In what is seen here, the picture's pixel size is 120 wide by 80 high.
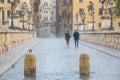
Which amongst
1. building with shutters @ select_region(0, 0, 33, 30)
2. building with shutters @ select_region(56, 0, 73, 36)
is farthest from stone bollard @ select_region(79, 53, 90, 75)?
building with shutters @ select_region(56, 0, 73, 36)

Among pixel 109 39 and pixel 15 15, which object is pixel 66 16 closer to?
pixel 15 15

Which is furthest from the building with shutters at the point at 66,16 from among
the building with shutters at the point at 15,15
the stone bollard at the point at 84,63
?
the stone bollard at the point at 84,63

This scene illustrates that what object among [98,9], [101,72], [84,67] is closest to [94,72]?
[101,72]

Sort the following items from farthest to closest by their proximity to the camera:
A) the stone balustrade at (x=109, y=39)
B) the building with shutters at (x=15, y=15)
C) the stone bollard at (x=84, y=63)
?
the building with shutters at (x=15, y=15) → the stone balustrade at (x=109, y=39) → the stone bollard at (x=84, y=63)

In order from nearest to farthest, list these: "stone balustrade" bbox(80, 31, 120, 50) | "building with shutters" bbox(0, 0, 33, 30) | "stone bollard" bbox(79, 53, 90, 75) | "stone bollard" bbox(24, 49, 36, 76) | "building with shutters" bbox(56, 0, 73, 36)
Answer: "stone bollard" bbox(24, 49, 36, 76) → "stone bollard" bbox(79, 53, 90, 75) → "stone balustrade" bbox(80, 31, 120, 50) → "building with shutters" bbox(0, 0, 33, 30) → "building with shutters" bbox(56, 0, 73, 36)

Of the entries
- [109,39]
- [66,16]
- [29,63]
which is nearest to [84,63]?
[29,63]

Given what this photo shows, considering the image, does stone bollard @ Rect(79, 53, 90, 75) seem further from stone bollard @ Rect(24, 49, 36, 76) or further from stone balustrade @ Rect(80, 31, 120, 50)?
stone balustrade @ Rect(80, 31, 120, 50)

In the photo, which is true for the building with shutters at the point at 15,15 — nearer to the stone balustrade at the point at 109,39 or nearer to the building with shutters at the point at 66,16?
the stone balustrade at the point at 109,39

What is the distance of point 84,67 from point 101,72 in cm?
158

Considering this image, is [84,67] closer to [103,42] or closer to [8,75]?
[8,75]

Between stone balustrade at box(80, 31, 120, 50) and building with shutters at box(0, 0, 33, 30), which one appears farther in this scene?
building with shutters at box(0, 0, 33, 30)

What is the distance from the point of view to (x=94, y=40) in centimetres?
6222

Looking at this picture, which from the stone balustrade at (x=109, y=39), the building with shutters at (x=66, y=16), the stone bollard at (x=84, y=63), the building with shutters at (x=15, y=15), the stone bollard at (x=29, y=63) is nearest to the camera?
the stone bollard at (x=29, y=63)

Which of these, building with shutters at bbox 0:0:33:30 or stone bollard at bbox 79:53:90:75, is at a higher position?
building with shutters at bbox 0:0:33:30
